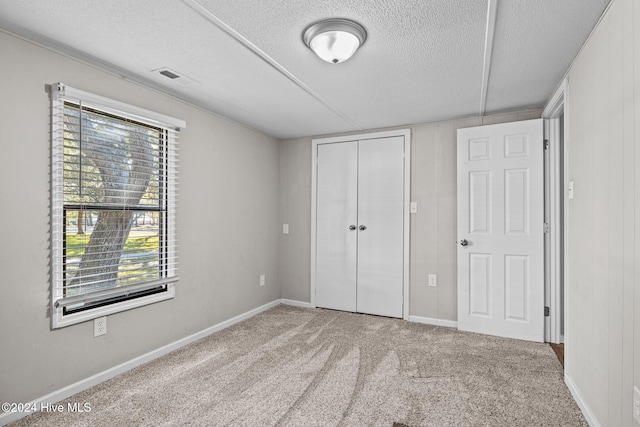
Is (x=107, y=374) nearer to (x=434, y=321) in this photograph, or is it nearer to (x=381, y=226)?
(x=381, y=226)

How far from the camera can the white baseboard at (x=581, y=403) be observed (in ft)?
5.98

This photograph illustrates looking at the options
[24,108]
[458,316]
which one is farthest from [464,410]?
[24,108]

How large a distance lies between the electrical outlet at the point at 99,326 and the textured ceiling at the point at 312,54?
1779 millimetres

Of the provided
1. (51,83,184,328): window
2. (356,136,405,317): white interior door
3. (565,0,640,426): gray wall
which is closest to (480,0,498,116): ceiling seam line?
(565,0,640,426): gray wall

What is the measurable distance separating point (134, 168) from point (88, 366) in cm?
144

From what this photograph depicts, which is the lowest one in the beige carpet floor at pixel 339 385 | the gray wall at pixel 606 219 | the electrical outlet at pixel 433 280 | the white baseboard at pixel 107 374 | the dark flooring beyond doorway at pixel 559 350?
the beige carpet floor at pixel 339 385

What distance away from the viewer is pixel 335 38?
6.10 ft

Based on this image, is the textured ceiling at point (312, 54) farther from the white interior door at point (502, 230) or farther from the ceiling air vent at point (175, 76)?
the white interior door at point (502, 230)

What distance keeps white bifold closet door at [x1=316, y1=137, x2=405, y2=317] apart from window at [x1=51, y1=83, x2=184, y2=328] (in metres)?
1.88

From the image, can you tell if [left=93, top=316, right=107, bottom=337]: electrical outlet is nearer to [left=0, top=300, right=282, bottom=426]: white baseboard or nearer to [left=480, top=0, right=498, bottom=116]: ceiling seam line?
[left=0, top=300, right=282, bottom=426]: white baseboard

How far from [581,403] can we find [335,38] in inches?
102

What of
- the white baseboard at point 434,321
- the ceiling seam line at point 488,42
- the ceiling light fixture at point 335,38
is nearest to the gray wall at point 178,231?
the ceiling light fixture at point 335,38

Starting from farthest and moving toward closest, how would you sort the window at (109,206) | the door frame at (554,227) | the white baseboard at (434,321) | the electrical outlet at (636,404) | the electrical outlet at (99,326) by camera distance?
the white baseboard at (434,321)
the door frame at (554,227)
the electrical outlet at (99,326)
the window at (109,206)
the electrical outlet at (636,404)

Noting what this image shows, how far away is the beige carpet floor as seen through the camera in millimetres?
1940
